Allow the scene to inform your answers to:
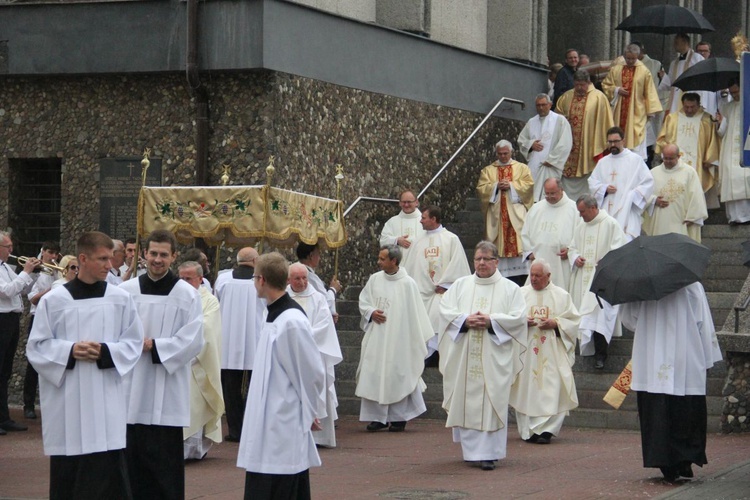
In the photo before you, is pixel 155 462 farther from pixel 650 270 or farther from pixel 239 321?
pixel 239 321

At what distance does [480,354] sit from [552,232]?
197 inches

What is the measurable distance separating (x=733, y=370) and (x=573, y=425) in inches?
69.2

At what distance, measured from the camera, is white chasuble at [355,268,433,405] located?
1502 centimetres

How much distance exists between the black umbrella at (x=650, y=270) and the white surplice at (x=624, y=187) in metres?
6.29

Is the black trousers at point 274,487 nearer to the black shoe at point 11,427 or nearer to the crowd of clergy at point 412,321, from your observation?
the crowd of clergy at point 412,321

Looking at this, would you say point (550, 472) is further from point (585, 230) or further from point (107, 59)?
point (107, 59)

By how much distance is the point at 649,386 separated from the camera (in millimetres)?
11164

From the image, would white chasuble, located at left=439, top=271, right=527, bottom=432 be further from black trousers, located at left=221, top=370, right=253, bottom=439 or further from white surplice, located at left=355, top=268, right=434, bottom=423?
white surplice, located at left=355, top=268, right=434, bottom=423

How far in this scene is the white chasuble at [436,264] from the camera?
654 inches

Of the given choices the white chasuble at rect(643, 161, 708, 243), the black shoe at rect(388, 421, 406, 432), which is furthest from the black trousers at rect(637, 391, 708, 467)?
the white chasuble at rect(643, 161, 708, 243)

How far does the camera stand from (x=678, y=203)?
18156mm

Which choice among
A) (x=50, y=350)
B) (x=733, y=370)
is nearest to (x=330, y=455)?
(x=733, y=370)

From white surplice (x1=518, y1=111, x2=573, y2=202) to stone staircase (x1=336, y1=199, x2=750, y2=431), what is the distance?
105 centimetres

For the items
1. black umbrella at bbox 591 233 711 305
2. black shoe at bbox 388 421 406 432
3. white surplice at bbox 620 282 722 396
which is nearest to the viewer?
black umbrella at bbox 591 233 711 305
